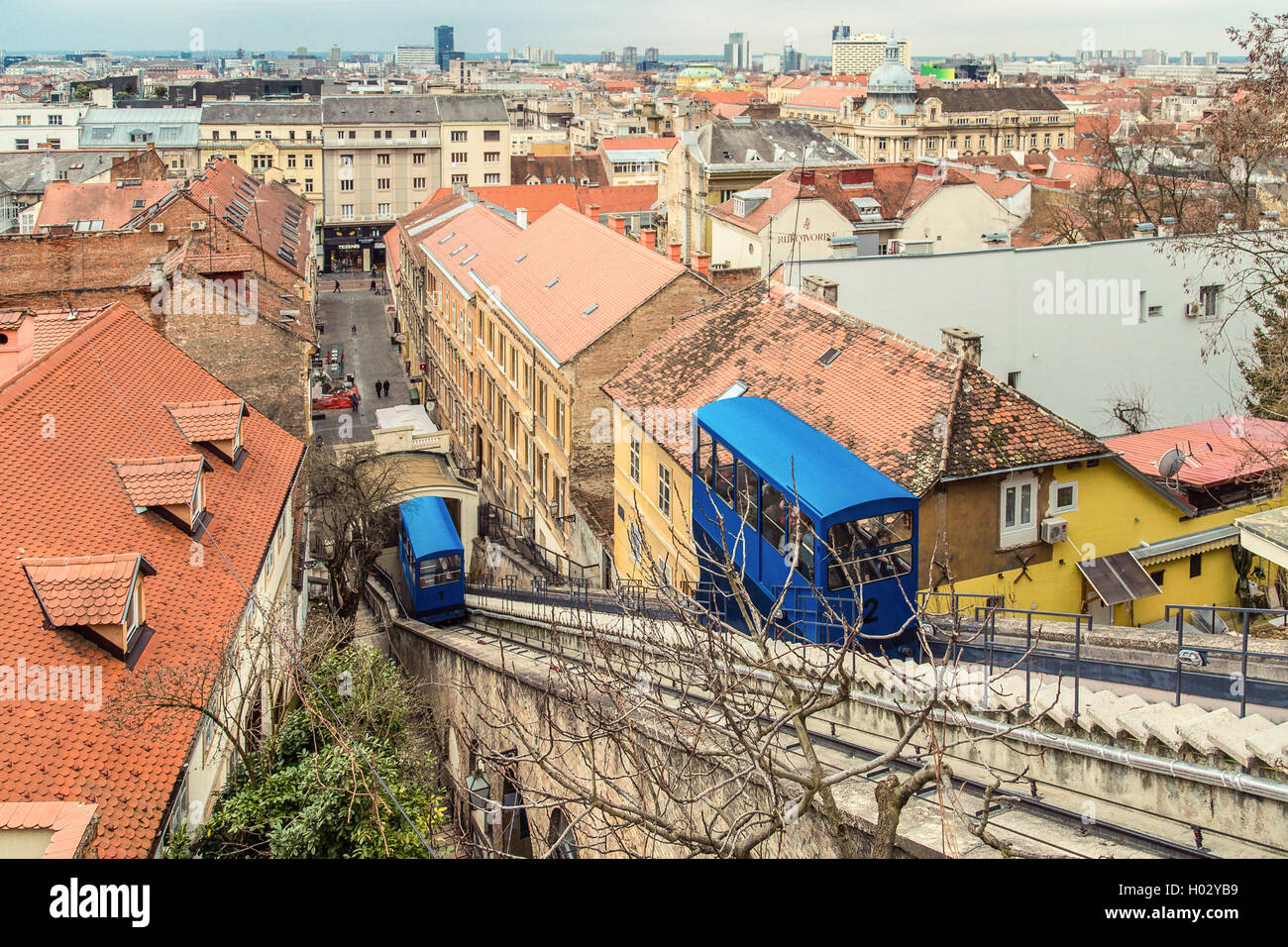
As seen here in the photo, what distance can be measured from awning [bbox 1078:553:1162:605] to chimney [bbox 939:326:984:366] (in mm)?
4435

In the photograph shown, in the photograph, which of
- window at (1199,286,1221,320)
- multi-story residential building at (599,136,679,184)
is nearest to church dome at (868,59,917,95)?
multi-story residential building at (599,136,679,184)

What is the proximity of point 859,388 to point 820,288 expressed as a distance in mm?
5747

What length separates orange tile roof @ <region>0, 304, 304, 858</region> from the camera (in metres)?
13.7

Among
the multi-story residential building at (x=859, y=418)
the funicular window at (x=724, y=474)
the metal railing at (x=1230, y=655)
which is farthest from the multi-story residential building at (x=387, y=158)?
the metal railing at (x=1230, y=655)

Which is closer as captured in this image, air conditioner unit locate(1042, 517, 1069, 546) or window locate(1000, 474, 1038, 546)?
window locate(1000, 474, 1038, 546)

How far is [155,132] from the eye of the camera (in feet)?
341

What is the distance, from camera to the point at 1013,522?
21984 mm

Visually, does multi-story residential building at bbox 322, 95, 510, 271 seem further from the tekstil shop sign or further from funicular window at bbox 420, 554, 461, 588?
funicular window at bbox 420, 554, 461, 588

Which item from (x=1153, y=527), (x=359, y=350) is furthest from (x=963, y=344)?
(x=359, y=350)

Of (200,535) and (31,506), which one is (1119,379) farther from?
(31,506)

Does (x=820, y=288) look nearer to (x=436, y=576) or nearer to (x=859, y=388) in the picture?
(x=859, y=388)

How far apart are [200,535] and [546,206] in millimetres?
59920
